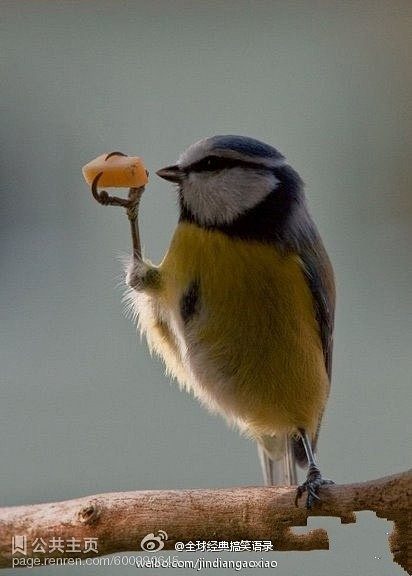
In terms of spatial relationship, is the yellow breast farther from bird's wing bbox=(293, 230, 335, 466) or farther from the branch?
the branch

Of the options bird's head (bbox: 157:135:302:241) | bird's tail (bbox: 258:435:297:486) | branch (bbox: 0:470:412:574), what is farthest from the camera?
bird's tail (bbox: 258:435:297:486)

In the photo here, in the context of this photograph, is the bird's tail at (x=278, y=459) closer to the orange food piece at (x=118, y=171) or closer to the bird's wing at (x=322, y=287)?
the bird's wing at (x=322, y=287)

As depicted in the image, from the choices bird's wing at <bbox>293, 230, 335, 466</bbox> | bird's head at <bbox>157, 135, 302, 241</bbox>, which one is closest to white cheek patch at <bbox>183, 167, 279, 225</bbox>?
bird's head at <bbox>157, 135, 302, 241</bbox>

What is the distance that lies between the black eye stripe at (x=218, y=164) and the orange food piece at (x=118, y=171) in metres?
0.07

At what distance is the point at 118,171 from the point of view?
1.18 m

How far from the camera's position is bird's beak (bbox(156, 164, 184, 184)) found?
120 centimetres

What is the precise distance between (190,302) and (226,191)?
0.16 metres

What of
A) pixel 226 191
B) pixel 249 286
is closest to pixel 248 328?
pixel 249 286

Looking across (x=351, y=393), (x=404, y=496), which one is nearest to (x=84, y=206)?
(x=351, y=393)

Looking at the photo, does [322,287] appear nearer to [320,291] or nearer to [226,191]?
[320,291]

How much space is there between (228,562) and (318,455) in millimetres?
289

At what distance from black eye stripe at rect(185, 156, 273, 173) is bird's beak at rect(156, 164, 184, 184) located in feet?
0.07

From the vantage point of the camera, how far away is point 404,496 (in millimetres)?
973

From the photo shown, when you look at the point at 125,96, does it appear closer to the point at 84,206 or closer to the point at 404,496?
the point at 84,206
